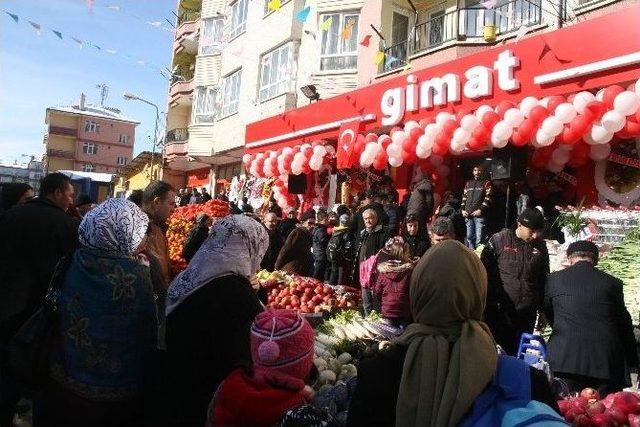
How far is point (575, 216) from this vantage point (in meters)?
8.16

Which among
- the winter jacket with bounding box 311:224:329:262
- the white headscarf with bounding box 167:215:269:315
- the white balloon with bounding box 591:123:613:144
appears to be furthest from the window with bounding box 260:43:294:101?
the white headscarf with bounding box 167:215:269:315

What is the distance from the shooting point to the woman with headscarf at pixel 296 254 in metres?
9.16

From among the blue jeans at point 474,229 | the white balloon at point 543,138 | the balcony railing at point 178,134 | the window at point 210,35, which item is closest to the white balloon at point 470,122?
the white balloon at point 543,138

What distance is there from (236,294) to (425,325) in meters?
1.13

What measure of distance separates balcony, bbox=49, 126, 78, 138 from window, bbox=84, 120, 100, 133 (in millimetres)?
1697

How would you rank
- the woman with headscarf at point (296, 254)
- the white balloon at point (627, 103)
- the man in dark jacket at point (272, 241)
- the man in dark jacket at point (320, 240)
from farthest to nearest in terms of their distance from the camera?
the man in dark jacket at point (320, 240), the man in dark jacket at point (272, 241), the woman with headscarf at point (296, 254), the white balloon at point (627, 103)

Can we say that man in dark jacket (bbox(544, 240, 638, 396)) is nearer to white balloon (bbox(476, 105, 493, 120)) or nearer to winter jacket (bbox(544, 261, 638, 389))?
winter jacket (bbox(544, 261, 638, 389))

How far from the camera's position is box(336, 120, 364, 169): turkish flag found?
1220cm

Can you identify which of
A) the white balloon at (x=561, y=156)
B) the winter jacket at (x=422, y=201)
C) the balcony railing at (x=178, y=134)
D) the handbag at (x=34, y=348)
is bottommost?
the handbag at (x=34, y=348)

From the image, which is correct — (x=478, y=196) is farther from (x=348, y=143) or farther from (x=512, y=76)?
(x=348, y=143)

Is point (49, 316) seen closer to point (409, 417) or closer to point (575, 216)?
point (409, 417)

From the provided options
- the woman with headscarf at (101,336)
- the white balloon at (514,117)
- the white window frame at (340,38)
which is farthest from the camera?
the white window frame at (340,38)

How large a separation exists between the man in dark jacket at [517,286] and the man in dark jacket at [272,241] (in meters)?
5.19

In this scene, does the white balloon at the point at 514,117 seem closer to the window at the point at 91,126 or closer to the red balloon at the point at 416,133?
the red balloon at the point at 416,133
